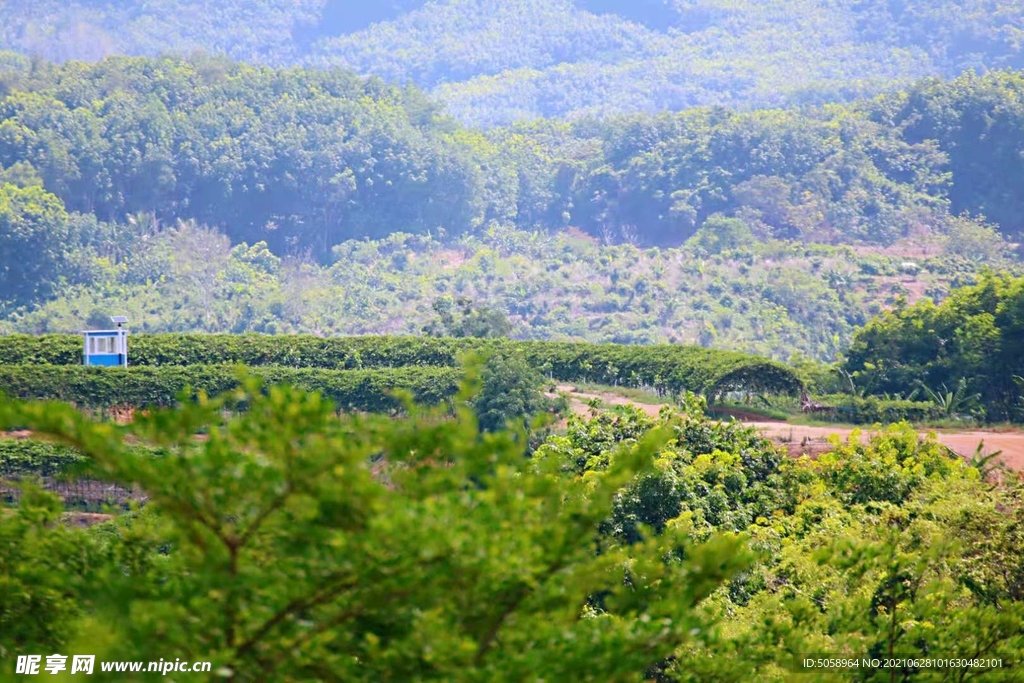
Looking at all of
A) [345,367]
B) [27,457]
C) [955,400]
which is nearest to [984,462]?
[955,400]

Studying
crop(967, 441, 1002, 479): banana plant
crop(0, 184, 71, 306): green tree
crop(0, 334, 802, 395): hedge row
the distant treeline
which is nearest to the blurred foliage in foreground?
crop(967, 441, 1002, 479): banana plant

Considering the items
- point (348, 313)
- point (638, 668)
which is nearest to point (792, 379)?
A: point (638, 668)

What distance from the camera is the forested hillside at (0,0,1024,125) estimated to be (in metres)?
119

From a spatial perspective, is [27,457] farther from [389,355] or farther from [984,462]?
[984,462]

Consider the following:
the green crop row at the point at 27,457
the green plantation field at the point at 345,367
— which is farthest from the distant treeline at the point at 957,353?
the green crop row at the point at 27,457

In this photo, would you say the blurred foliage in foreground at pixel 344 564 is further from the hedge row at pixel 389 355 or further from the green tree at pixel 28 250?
the green tree at pixel 28 250

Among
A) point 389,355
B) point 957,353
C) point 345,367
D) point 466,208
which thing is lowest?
point 345,367

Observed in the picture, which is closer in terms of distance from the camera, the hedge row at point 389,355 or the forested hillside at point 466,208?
the hedge row at point 389,355

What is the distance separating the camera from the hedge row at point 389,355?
32969 millimetres

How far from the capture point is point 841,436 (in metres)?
26.4

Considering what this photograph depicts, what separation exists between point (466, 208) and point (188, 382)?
47643 mm

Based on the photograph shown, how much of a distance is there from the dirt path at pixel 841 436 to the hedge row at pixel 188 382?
338 cm

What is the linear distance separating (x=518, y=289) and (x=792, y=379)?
35.7 meters

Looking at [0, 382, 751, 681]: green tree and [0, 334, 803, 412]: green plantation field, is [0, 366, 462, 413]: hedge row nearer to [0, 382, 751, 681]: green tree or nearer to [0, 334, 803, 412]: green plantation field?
[0, 334, 803, 412]: green plantation field
